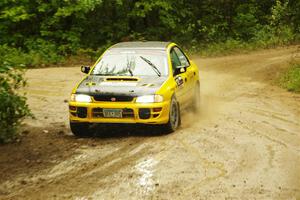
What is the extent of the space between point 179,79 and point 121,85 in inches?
55.9

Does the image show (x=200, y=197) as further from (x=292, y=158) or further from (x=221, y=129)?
(x=221, y=129)

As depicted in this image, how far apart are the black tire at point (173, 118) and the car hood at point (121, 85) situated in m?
0.47

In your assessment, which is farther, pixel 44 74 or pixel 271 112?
pixel 44 74

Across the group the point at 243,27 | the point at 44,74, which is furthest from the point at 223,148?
the point at 243,27

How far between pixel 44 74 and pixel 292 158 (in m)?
12.6

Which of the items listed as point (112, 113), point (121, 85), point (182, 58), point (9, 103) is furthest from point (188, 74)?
point (9, 103)

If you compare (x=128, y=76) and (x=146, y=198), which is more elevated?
(x=128, y=76)

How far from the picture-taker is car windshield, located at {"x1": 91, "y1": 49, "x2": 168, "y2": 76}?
1195 cm

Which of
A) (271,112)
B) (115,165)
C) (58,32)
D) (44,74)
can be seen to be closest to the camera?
(115,165)

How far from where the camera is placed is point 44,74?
2067cm

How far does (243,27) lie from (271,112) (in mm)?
16421

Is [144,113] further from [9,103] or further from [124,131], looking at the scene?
[9,103]

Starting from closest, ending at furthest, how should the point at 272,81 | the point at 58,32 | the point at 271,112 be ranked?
the point at 271,112
the point at 272,81
the point at 58,32

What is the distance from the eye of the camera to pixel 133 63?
12133mm
